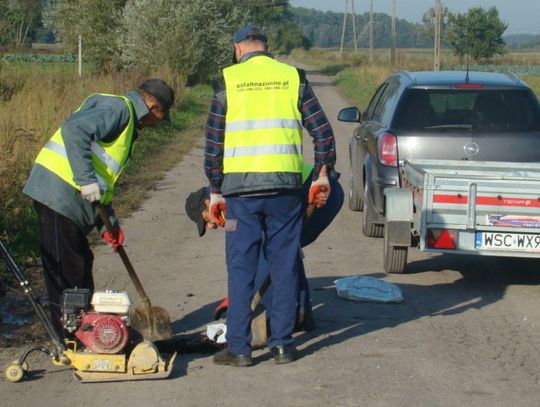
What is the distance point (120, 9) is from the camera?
4116cm

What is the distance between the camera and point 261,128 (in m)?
6.16

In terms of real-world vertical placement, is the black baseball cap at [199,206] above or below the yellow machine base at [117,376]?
above

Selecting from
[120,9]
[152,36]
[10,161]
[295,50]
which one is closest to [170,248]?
[10,161]

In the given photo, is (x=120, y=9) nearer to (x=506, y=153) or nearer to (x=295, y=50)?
(x=506, y=153)

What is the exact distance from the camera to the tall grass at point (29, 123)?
10.2 meters

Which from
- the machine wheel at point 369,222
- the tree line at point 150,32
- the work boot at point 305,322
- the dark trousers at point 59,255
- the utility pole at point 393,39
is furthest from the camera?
the utility pole at point 393,39

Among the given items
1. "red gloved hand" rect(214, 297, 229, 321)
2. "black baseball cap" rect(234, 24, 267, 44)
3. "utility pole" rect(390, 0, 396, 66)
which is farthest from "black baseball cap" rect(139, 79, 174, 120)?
"utility pole" rect(390, 0, 396, 66)

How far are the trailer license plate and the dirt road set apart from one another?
0.42 metres

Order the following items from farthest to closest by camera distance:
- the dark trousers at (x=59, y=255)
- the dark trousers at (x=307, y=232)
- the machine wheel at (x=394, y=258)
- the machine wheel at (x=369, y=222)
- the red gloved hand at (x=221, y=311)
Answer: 1. the machine wheel at (x=369, y=222)
2. the machine wheel at (x=394, y=258)
3. the red gloved hand at (x=221, y=311)
4. the dark trousers at (x=307, y=232)
5. the dark trousers at (x=59, y=255)

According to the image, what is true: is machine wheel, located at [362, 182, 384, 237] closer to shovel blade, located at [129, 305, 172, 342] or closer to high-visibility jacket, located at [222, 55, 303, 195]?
shovel blade, located at [129, 305, 172, 342]

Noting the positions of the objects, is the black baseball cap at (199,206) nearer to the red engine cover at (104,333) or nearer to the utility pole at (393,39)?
the red engine cover at (104,333)

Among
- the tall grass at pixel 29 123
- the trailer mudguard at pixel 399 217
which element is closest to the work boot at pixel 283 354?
the trailer mudguard at pixel 399 217

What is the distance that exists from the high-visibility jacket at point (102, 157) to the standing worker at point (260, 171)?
50 cm

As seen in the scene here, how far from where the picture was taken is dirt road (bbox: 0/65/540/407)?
582 cm
